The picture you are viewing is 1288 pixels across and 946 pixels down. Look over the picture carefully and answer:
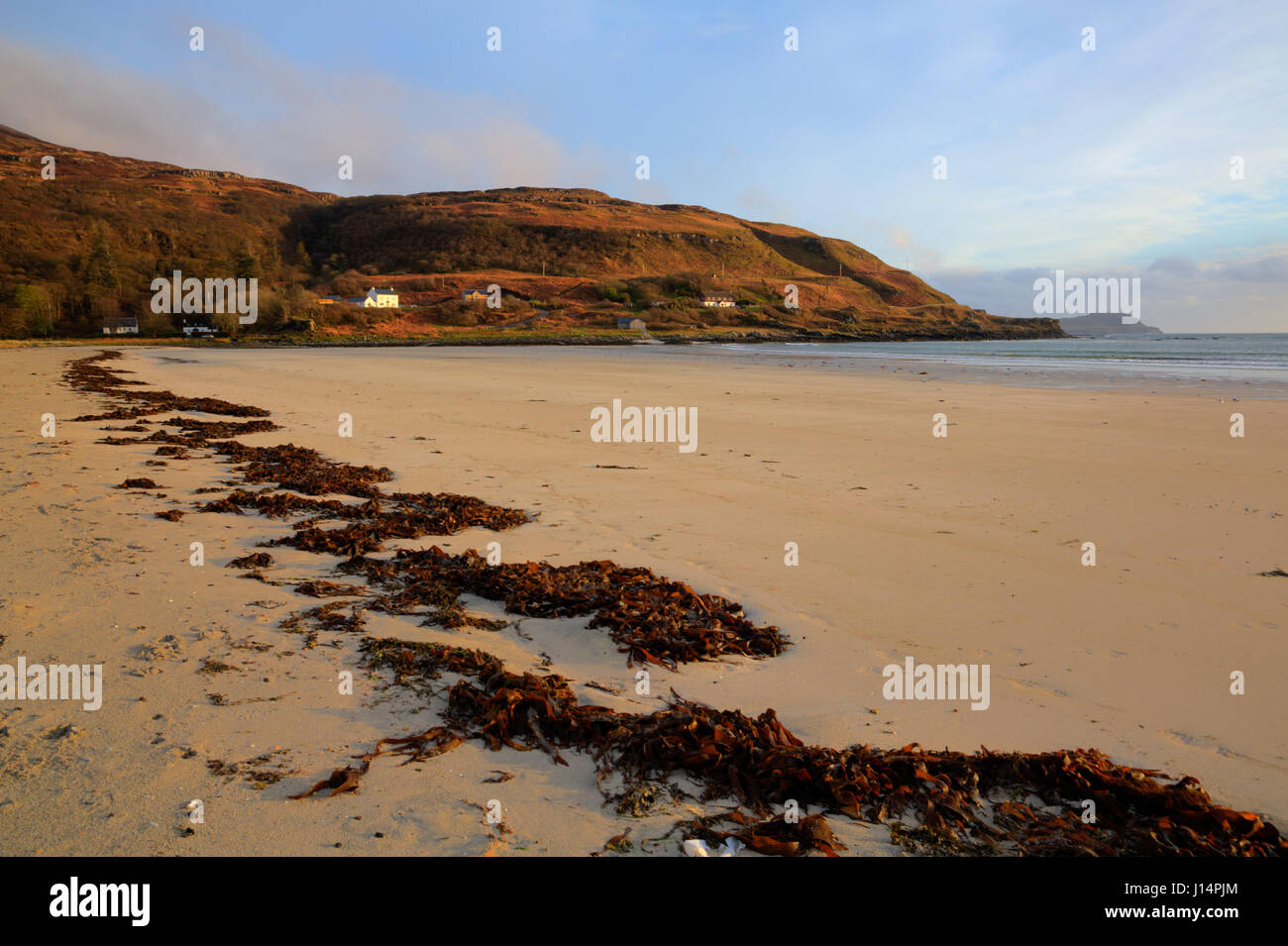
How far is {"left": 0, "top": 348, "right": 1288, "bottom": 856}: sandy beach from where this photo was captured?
2627 mm

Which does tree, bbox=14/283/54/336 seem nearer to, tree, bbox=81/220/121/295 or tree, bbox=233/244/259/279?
tree, bbox=81/220/121/295

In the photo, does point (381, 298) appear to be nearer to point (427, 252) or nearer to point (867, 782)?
point (427, 252)

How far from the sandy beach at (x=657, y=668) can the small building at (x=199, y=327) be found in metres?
64.3

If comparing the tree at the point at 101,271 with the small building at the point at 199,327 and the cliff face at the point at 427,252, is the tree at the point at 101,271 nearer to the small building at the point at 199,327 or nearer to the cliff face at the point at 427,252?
the cliff face at the point at 427,252

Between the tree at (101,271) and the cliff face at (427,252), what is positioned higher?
the cliff face at (427,252)

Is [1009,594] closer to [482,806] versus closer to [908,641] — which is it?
[908,641]

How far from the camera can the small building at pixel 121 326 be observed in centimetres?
6894

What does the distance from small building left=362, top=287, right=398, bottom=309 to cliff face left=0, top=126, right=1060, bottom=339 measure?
15.2 ft

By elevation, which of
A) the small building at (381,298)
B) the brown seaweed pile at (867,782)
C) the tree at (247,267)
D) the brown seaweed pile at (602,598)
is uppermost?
the tree at (247,267)

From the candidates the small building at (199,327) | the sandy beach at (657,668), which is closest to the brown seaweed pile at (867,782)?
the sandy beach at (657,668)

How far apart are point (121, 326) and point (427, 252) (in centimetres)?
6750

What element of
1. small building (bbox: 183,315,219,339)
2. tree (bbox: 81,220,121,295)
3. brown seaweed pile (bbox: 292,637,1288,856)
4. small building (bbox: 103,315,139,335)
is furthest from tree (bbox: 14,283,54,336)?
brown seaweed pile (bbox: 292,637,1288,856)

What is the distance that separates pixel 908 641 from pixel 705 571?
5.54ft

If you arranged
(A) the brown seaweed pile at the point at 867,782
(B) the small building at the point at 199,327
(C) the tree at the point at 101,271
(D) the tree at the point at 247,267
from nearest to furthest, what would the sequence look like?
(A) the brown seaweed pile at the point at 867,782
(B) the small building at the point at 199,327
(C) the tree at the point at 101,271
(D) the tree at the point at 247,267
